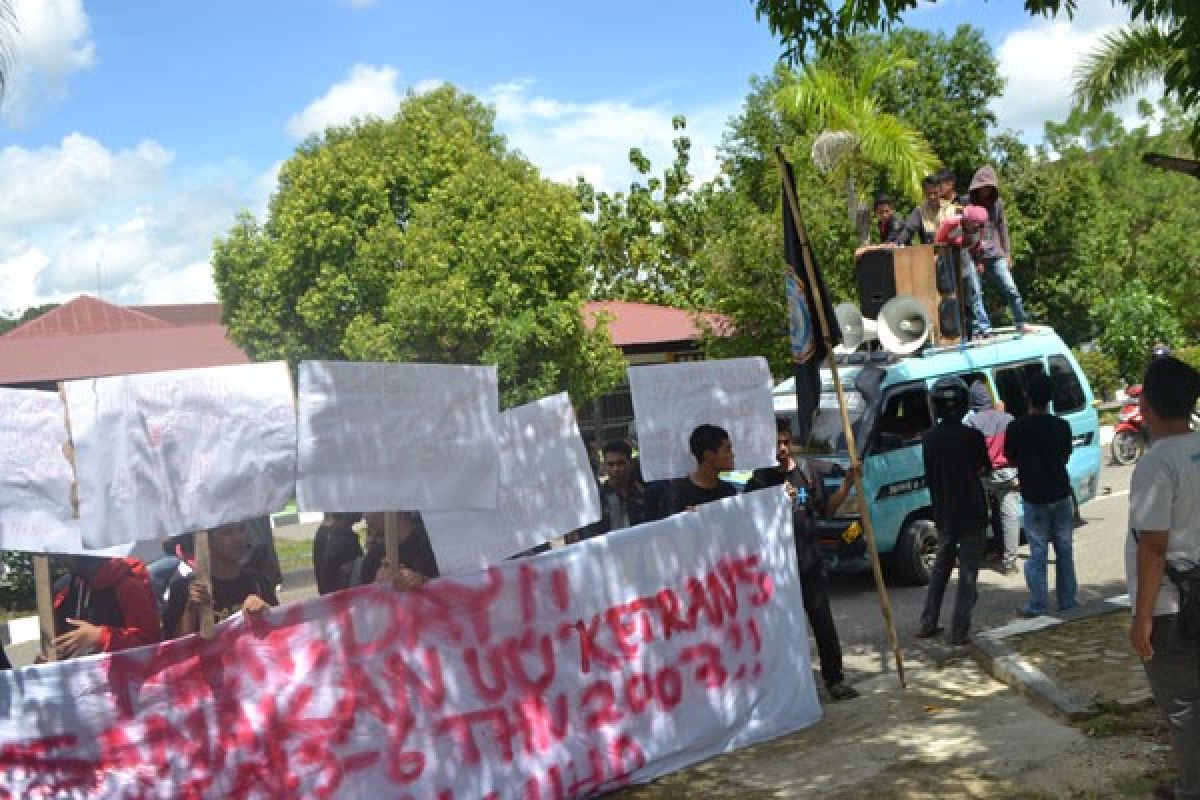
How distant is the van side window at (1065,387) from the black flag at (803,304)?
4.78 meters

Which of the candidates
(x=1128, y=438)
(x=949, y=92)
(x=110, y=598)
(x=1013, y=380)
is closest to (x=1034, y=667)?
(x=1013, y=380)

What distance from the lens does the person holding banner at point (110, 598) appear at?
5.61 metres

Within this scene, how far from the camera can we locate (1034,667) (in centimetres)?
A: 696

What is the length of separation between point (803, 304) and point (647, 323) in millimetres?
20930

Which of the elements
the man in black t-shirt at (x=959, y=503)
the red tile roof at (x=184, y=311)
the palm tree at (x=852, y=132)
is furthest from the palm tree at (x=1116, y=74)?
the red tile roof at (x=184, y=311)

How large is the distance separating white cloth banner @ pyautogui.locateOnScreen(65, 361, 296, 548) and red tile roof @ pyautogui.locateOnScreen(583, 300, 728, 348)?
792 inches

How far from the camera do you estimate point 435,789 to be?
526 centimetres

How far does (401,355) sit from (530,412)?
1612 cm

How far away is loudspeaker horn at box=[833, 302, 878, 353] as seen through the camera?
1086cm

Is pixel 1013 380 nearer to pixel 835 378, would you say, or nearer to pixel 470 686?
pixel 835 378

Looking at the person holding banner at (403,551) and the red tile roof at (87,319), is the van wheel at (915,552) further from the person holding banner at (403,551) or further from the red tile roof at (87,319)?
the red tile roof at (87,319)

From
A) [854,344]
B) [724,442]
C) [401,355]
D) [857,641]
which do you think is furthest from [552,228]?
[724,442]

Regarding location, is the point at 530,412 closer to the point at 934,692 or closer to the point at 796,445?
the point at 934,692

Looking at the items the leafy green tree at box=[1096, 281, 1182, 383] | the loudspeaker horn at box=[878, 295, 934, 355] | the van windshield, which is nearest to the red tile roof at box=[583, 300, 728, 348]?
the leafy green tree at box=[1096, 281, 1182, 383]
